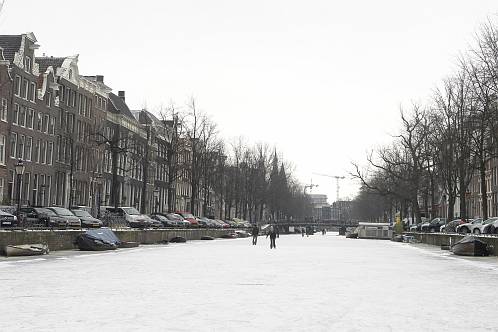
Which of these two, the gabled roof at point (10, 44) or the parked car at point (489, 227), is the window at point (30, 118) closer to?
the gabled roof at point (10, 44)

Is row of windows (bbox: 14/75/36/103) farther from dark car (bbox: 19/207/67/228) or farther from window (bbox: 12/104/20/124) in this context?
dark car (bbox: 19/207/67/228)

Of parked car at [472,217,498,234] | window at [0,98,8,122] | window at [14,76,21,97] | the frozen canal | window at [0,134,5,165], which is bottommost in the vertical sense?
the frozen canal

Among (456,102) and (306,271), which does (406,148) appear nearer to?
(456,102)

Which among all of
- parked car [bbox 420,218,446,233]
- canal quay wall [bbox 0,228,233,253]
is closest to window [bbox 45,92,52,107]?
canal quay wall [bbox 0,228,233,253]

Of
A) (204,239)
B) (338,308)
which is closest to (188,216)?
(204,239)

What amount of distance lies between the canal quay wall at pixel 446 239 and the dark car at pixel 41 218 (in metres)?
25.6

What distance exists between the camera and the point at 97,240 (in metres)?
38.2

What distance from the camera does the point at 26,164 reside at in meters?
62.7

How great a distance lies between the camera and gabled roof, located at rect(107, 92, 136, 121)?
85.4 meters

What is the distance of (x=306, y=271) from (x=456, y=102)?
34.3 m

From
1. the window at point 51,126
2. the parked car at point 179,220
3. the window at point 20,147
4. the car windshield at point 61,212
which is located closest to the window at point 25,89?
the window at point 20,147

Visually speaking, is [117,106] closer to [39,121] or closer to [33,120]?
[39,121]

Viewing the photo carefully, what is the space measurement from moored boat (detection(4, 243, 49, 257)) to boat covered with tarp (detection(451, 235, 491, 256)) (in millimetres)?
22742

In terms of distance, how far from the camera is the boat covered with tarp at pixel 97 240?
124ft
